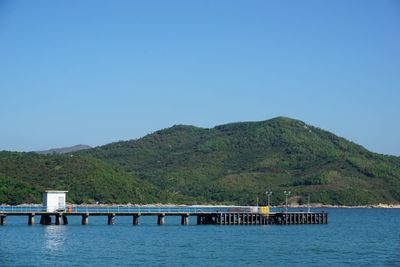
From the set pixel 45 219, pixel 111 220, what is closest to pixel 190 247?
pixel 45 219

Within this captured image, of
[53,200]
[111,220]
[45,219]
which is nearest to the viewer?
[53,200]

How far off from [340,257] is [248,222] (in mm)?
43540

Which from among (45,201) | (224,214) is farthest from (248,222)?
(45,201)

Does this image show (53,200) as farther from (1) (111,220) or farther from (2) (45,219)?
(1) (111,220)

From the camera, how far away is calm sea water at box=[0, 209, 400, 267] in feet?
237

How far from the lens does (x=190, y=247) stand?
84.2 meters

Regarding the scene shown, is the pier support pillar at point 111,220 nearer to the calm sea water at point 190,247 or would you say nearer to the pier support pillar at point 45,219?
the calm sea water at point 190,247

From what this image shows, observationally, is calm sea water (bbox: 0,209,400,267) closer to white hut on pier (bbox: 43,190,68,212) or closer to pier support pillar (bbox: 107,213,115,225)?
white hut on pier (bbox: 43,190,68,212)

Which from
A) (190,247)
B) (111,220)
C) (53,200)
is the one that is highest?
(53,200)

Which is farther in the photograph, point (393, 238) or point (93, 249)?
point (393, 238)

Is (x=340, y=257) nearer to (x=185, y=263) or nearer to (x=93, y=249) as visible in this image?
(x=185, y=263)

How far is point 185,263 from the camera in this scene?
232ft

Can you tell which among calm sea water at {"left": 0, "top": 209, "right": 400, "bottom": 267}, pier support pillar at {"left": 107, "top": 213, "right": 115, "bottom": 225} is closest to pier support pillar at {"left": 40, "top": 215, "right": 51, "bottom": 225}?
calm sea water at {"left": 0, "top": 209, "right": 400, "bottom": 267}

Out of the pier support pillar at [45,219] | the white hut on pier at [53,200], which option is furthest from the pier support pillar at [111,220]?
the pier support pillar at [45,219]
